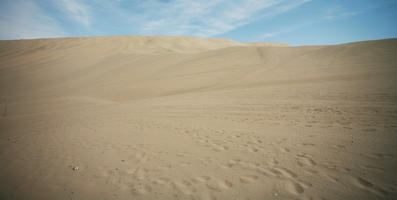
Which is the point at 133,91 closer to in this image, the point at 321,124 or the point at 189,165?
the point at 189,165

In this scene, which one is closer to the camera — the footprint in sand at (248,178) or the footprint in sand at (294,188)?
the footprint in sand at (294,188)

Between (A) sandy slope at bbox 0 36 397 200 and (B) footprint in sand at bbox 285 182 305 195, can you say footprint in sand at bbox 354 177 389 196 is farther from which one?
(B) footprint in sand at bbox 285 182 305 195

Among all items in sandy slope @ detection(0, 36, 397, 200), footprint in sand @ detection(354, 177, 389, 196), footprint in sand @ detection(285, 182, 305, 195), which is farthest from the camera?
sandy slope @ detection(0, 36, 397, 200)

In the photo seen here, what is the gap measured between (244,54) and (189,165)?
18.8m

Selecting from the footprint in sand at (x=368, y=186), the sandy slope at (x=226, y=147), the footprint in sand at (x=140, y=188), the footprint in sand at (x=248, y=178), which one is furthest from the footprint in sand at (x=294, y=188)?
the footprint in sand at (x=140, y=188)

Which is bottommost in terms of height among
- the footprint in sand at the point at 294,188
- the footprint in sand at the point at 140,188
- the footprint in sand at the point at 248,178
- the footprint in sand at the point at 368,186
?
the footprint in sand at the point at 140,188

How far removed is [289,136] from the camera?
413 centimetres

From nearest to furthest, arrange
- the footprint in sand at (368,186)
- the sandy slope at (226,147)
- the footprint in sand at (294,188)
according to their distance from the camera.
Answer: the footprint in sand at (368,186) < the footprint in sand at (294,188) < the sandy slope at (226,147)

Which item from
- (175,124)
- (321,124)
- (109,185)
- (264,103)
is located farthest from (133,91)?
(321,124)

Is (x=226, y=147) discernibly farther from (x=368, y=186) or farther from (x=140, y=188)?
(x=368, y=186)

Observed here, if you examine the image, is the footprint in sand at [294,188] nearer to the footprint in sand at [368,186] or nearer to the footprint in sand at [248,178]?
the footprint in sand at [248,178]

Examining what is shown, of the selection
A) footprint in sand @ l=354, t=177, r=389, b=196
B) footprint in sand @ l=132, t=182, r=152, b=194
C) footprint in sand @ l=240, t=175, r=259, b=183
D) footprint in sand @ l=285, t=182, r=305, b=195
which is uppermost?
footprint in sand @ l=354, t=177, r=389, b=196

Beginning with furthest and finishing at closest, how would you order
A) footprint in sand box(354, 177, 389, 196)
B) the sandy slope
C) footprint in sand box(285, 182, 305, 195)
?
the sandy slope
footprint in sand box(285, 182, 305, 195)
footprint in sand box(354, 177, 389, 196)

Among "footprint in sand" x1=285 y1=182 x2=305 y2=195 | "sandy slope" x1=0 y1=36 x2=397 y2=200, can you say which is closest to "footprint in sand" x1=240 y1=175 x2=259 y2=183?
"sandy slope" x1=0 y1=36 x2=397 y2=200
